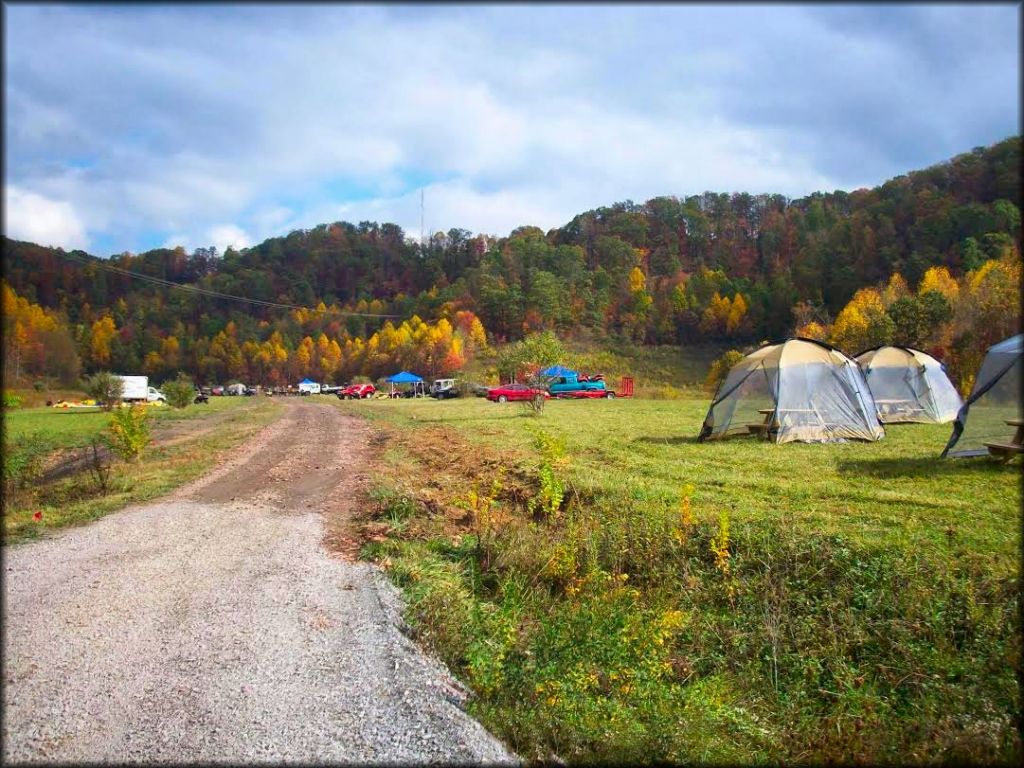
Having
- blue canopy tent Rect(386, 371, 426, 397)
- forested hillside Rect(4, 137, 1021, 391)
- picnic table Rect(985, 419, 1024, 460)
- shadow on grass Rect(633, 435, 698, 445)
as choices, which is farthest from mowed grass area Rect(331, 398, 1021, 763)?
blue canopy tent Rect(386, 371, 426, 397)

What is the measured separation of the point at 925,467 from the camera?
9.60 metres

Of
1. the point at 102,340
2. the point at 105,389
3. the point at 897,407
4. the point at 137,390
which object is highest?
the point at 102,340

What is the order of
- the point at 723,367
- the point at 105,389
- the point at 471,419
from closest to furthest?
the point at 471,419, the point at 105,389, the point at 723,367

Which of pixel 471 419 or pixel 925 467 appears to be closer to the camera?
pixel 925 467

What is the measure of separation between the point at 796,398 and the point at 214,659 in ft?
39.5

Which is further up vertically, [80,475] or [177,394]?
[177,394]

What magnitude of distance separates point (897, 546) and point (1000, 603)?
3.49ft

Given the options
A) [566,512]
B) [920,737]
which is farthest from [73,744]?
[566,512]

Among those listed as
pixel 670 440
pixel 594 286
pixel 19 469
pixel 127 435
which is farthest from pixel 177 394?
pixel 594 286

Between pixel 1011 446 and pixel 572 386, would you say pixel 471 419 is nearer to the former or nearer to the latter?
pixel 1011 446

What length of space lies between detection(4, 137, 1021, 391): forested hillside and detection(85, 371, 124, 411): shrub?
12.9 feet

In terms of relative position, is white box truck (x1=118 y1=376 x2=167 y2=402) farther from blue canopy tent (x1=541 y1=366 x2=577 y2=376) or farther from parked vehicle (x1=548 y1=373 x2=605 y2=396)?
blue canopy tent (x1=541 y1=366 x2=577 y2=376)

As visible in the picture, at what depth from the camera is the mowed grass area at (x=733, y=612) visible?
3910 mm

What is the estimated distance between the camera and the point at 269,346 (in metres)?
98.1
